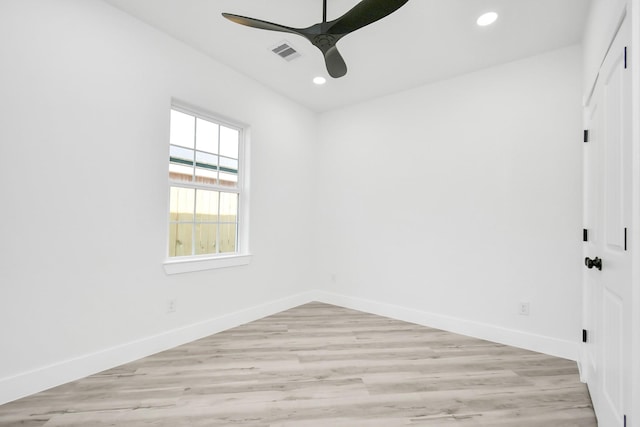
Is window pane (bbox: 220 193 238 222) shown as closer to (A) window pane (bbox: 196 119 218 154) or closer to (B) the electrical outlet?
(A) window pane (bbox: 196 119 218 154)

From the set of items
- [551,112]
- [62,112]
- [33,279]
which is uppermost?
[551,112]

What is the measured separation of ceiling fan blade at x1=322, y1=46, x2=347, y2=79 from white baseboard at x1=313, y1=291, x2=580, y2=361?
280cm

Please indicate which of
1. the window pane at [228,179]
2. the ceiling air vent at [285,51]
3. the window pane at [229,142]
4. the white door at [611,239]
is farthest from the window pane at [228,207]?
the white door at [611,239]

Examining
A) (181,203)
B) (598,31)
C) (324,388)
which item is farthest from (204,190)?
(598,31)

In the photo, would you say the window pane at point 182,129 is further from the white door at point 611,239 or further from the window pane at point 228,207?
the white door at point 611,239

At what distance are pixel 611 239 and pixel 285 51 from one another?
292 cm

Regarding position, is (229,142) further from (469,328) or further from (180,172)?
(469,328)

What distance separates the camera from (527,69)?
9.68 feet

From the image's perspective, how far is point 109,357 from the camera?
2365 millimetres

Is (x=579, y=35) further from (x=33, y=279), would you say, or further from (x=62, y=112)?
(x=33, y=279)

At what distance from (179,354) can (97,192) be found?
5.07ft

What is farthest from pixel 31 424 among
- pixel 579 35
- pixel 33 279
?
pixel 579 35

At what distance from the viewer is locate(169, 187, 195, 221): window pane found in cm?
296

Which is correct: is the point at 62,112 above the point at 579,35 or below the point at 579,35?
below
